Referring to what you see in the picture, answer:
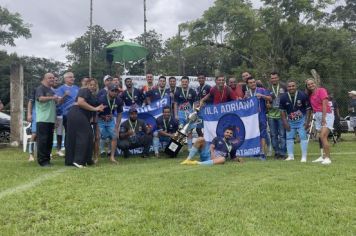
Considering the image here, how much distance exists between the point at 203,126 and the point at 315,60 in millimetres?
28918

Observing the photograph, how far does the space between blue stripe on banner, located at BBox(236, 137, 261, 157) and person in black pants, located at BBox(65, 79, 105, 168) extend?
3.56m

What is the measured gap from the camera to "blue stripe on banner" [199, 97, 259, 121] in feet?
35.3

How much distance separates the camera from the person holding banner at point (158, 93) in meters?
12.1

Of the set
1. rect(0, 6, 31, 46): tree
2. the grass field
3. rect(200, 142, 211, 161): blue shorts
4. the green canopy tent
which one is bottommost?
the grass field

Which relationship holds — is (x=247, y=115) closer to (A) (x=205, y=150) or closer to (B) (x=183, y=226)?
(A) (x=205, y=150)

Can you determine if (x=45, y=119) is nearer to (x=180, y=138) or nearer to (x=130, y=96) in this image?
(x=130, y=96)

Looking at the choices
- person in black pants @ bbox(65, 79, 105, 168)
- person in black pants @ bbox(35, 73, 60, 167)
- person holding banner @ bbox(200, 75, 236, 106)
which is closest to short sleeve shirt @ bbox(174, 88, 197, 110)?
person holding banner @ bbox(200, 75, 236, 106)

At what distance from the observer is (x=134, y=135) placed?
11242 mm

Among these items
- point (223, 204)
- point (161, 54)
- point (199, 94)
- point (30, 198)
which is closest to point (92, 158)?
point (199, 94)

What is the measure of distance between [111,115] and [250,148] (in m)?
3.36

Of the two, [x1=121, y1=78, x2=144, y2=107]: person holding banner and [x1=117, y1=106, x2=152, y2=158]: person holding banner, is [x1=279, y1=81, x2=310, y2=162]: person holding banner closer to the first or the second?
[x1=117, y1=106, x2=152, y2=158]: person holding banner

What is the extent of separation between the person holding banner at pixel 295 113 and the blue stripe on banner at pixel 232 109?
89 cm

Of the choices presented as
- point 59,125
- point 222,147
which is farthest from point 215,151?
point 59,125

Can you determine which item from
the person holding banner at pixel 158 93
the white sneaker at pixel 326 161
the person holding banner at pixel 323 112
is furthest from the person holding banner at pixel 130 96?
the white sneaker at pixel 326 161
